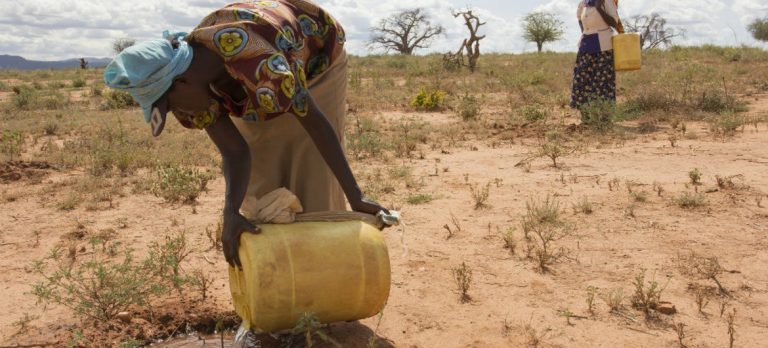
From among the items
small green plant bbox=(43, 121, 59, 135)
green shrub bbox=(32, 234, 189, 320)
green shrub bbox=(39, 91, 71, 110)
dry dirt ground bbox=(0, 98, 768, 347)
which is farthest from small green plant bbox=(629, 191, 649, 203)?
green shrub bbox=(39, 91, 71, 110)

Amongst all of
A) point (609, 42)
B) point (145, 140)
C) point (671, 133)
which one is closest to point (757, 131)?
point (671, 133)

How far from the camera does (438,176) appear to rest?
5.42 metres

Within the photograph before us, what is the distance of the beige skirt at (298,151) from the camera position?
114 inches

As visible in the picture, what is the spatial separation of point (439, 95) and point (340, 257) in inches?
264

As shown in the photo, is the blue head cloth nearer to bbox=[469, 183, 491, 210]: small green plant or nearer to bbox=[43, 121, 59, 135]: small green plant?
bbox=[469, 183, 491, 210]: small green plant

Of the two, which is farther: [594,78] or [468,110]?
[468,110]

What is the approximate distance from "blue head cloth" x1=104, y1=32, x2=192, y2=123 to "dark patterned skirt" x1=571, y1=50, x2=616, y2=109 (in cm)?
547

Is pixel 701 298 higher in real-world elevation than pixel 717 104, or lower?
lower

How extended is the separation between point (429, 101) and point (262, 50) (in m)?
6.70

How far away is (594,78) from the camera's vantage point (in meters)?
7.22

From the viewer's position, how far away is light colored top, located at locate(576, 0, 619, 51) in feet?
22.7

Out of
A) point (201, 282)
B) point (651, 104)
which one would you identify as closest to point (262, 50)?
point (201, 282)

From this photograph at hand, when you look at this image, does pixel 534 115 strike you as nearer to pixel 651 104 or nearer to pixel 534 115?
pixel 534 115

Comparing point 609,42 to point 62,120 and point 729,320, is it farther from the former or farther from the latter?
point 62,120
